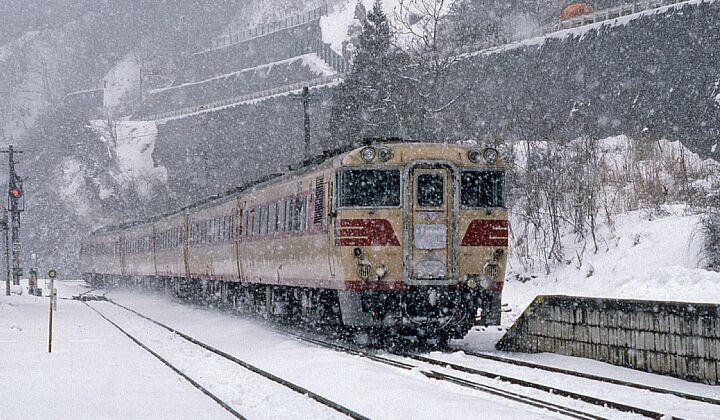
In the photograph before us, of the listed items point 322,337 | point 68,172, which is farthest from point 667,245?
point 68,172

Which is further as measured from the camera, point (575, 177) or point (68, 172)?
Answer: point (68, 172)

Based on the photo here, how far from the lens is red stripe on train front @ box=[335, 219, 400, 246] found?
44.3 feet

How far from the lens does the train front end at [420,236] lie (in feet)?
44.4

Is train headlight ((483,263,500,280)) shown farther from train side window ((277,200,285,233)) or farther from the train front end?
train side window ((277,200,285,233))

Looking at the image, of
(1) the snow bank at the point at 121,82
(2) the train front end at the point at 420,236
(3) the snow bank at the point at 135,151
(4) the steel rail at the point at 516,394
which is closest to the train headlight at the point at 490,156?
(2) the train front end at the point at 420,236

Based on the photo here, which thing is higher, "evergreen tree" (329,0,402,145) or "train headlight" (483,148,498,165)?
"evergreen tree" (329,0,402,145)

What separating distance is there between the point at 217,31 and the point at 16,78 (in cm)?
3425

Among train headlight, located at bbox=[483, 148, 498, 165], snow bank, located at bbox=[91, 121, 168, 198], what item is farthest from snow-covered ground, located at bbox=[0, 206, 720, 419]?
snow bank, located at bbox=[91, 121, 168, 198]

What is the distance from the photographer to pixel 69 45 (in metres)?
136

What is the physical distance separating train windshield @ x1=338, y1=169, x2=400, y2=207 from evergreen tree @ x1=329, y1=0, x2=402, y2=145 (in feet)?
89.1

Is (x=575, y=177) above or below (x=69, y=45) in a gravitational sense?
below

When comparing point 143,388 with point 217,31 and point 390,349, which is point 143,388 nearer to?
point 390,349

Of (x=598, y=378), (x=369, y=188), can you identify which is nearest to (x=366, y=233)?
(x=369, y=188)

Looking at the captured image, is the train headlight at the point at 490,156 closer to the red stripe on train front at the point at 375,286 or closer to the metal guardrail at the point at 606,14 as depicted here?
the red stripe on train front at the point at 375,286
